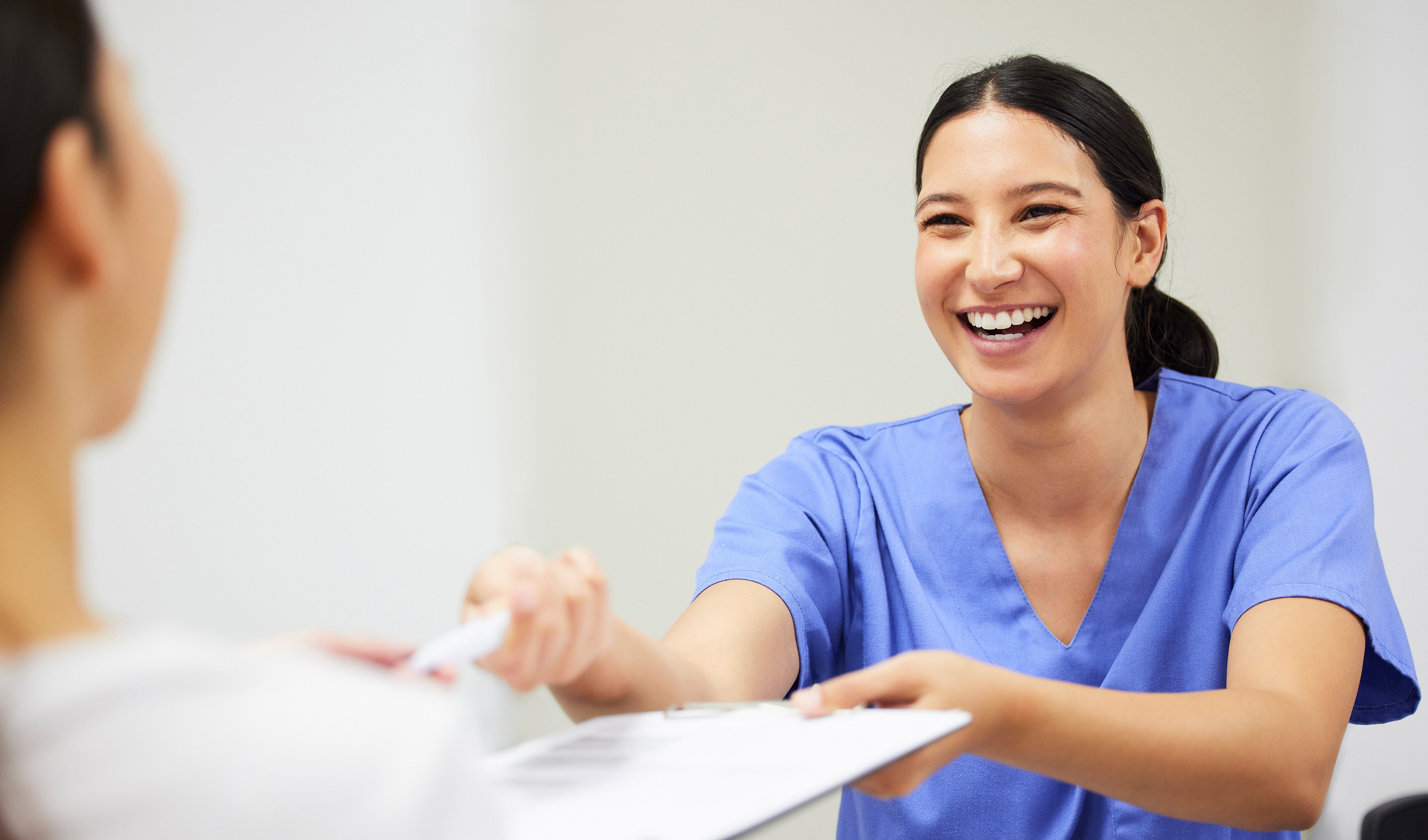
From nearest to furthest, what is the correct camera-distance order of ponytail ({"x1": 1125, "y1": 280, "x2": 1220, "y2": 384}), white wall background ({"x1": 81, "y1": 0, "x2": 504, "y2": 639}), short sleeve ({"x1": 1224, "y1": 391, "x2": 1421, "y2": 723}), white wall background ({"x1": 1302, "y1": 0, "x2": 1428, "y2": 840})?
short sleeve ({"x1": 1224, "y1": 391, "x2": 1421, "y2": 723}), ponytail ({"x1": 1125, "y1": 280, "x2": 1220, "y2": 384}), white wall background ({"x1": 81, "y1": 0, "x2": 504, "y2": 639}), white wall background ({"x1": 1302, "y1": 0, "x2": 1428, "y2": 840})

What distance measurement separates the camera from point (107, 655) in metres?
0.28

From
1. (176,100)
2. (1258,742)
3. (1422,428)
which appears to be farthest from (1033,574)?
(176,100)

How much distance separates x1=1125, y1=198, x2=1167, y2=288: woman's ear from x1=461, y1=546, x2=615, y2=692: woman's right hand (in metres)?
0.65

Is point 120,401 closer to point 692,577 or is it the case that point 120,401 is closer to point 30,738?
point 30,738

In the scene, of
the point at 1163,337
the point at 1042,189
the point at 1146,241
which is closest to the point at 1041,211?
the point at 1042,189

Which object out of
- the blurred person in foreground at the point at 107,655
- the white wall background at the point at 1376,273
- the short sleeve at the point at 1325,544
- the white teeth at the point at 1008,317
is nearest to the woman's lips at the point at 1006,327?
the white teeth at the point at 1008,317

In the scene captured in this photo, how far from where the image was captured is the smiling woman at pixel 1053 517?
806 millimetres

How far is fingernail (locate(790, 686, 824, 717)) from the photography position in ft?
1.81

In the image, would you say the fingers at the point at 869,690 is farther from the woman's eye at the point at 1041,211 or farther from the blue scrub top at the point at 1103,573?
the woman's eye at the point at 1041,211

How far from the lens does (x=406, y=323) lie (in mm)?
1511

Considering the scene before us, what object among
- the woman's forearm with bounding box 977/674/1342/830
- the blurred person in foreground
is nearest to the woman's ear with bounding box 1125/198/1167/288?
the woman's forearm with bounding box 977/674/1342/830

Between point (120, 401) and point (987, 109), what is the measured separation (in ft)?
2.61

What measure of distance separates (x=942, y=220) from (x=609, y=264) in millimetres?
749

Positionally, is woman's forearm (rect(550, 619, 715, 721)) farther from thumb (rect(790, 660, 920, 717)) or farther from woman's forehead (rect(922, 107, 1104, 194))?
woman's forehead (rect(922, 107, 1104, 194))
